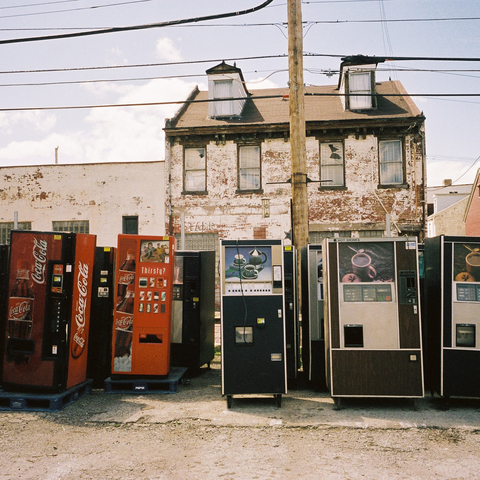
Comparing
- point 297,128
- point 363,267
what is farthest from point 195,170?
point 363,267

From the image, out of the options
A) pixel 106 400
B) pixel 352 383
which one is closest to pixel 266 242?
pixel 352 383

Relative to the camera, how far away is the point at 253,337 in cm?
579

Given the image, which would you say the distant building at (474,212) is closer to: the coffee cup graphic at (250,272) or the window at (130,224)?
the window at (130,224)

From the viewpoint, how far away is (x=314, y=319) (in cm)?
645

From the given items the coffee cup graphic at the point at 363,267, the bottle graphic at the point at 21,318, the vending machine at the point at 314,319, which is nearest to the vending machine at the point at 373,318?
the coffee cup graphic at the point at 363,267

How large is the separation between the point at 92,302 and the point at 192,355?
1944mm

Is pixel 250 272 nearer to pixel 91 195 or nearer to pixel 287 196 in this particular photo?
pixel 287 196

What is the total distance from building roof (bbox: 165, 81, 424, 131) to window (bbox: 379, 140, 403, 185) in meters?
0.98

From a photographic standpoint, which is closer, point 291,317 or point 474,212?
point 291,317

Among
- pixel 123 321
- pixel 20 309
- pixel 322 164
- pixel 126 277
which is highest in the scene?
pixel 322 164

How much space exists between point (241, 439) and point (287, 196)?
1321cm

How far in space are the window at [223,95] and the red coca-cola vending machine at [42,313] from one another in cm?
1282

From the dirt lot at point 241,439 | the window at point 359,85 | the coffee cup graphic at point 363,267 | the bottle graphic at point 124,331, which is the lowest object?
the dirt lot at point 241,439

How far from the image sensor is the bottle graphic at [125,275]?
261 inches
